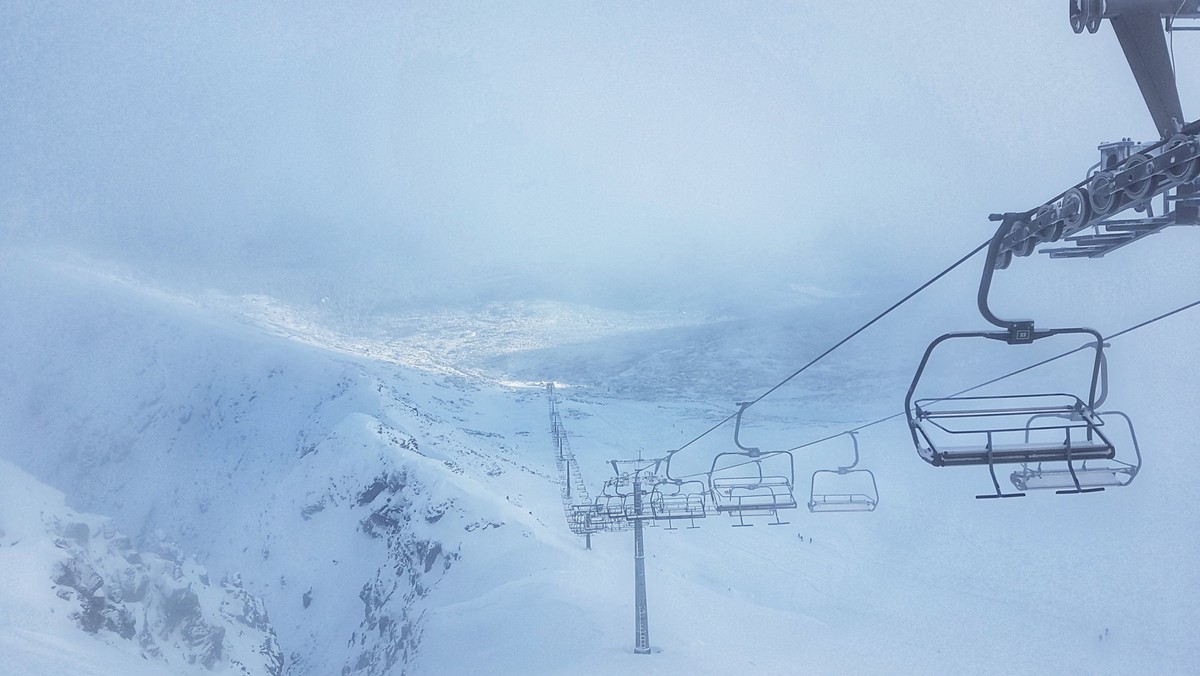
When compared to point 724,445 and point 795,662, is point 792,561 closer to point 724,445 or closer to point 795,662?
point 795,662

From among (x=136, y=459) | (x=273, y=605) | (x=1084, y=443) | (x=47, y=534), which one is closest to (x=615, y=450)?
(x=273, y=605)

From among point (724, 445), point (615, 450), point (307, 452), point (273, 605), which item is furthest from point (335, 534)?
point (724, 445)

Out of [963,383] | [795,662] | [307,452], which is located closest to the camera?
[795,662]

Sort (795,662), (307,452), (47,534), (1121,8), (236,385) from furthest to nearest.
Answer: (236,385) < (307,452) < (47,534) < (795,662) < (1121,8)

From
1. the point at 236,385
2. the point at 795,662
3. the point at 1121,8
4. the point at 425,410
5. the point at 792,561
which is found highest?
the point at 236,385

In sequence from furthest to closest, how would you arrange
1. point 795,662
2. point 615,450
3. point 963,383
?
point 963,383, point 615,450, point 795,662

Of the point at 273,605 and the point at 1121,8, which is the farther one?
the point at 273,605

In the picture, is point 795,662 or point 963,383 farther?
point 963,383

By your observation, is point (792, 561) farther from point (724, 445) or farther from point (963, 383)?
point (963, 383)

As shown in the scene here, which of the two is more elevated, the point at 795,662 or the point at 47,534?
the point at 47,534

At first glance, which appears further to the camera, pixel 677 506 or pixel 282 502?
pixel 282 502
